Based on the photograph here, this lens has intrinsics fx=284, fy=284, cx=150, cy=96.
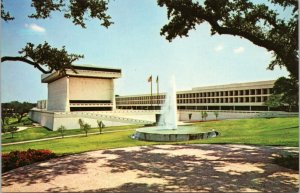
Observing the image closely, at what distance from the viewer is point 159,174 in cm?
788

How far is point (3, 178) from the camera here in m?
8.11

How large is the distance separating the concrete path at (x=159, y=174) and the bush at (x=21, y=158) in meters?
0.49

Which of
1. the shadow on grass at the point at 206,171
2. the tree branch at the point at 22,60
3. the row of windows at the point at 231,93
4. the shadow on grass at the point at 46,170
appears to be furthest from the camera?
the row of windows at the point at 231,93

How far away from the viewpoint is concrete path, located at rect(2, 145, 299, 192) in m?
6.75

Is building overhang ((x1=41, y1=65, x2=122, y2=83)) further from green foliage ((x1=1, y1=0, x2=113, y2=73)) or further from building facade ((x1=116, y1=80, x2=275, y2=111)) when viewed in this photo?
green foliage ((x1=1, y1=0, x2=113, y2=73))

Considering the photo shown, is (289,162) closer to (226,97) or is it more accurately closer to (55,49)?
(55,49)

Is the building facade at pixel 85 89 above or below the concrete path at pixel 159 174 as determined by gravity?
above

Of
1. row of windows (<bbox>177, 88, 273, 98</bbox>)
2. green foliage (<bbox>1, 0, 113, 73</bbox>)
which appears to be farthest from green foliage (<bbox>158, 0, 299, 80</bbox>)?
row of windows (<bbox>177, 88, 273, 98</bbox>)

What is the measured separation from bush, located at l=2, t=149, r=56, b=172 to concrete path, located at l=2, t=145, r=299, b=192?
49cm

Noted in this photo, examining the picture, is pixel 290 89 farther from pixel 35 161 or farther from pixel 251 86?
pixel 251 86

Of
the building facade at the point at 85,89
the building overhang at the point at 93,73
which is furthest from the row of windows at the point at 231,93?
the building facade at the point at 85,89

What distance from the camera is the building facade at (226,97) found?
127 ft

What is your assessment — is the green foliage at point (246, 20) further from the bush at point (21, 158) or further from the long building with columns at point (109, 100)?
the long building with columns at point (109, 100)

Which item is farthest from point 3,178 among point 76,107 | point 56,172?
point 76,107
